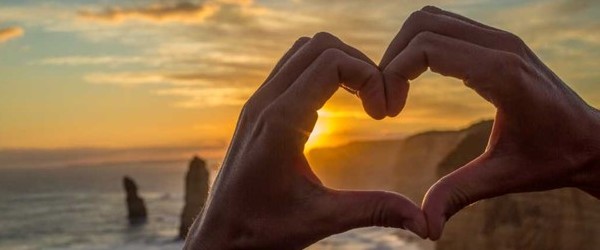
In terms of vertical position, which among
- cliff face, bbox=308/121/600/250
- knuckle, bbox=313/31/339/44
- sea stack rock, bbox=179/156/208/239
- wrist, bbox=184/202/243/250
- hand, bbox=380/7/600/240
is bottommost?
sea stack rock, bbox=179/156/208/239

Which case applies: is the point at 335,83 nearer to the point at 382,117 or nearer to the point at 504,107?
the point at 382,117

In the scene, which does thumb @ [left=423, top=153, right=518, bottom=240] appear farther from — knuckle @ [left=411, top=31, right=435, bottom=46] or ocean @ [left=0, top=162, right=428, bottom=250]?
ocean @ [left=0, top=162, right=428, bottom=250]

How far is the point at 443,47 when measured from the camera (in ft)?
8.16

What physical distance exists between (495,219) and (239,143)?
27.5m

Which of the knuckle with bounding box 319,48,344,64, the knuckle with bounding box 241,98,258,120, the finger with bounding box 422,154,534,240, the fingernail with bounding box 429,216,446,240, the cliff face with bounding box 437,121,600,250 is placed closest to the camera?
the fingernail with bounding box 429,216,446,240

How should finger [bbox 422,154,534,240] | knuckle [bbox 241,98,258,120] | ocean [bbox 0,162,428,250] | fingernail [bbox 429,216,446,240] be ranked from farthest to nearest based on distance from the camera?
ocean [bbox 0,162,428,250]
knuckle [bbox 241,98,258,120]
finger [bbox 422,154,534,240]
fingernail [bbox 429,216,446,240]

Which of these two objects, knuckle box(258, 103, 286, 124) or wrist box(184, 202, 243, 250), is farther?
wrist box(184, 202, 243, 250)

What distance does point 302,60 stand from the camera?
8.43 feet

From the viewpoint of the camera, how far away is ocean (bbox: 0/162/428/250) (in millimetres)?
59938

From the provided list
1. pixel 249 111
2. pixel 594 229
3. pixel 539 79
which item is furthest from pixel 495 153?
pixel 594 229

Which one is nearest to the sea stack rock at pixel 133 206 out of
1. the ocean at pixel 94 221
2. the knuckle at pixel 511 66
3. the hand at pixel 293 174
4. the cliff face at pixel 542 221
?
the ocean at pixel 94 221

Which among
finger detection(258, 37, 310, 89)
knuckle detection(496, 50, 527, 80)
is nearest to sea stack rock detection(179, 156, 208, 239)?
finger detection(258, 37, 310, 89)

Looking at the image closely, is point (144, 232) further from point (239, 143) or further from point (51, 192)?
point (239, 143)

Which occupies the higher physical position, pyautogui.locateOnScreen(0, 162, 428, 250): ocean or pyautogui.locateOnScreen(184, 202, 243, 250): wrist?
pyautogui.locateOnScreen(184, 202, 243, 250): wrist
